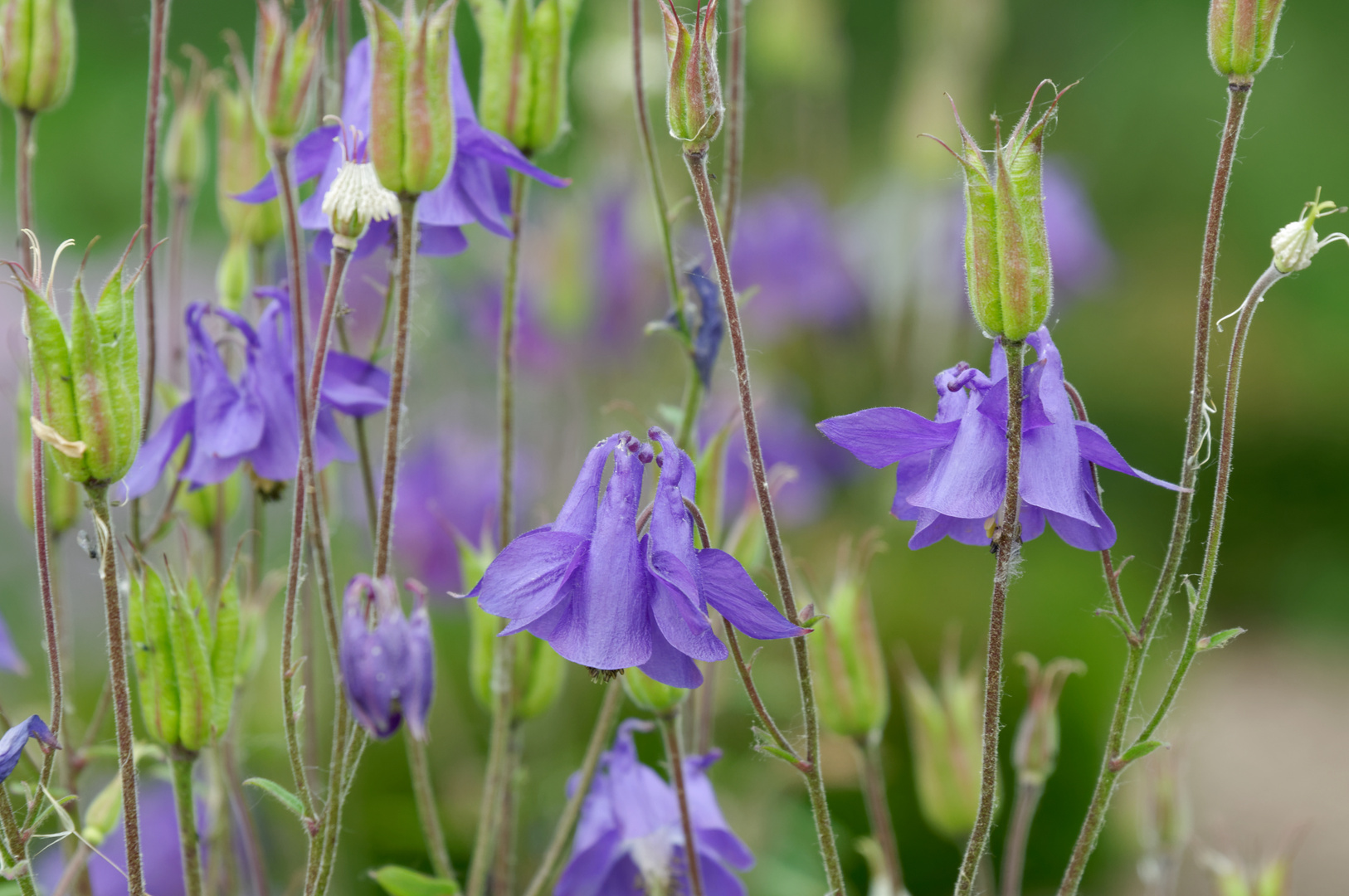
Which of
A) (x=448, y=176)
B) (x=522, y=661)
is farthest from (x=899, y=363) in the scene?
(x=448, y=176)

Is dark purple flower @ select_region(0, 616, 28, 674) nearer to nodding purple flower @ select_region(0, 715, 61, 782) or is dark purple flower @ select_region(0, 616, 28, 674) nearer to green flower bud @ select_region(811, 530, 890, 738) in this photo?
nodding purple flower @ select_region(0, 715, 61, 782)

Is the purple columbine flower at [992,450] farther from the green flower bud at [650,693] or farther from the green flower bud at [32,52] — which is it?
the green flower bud at [32,52]

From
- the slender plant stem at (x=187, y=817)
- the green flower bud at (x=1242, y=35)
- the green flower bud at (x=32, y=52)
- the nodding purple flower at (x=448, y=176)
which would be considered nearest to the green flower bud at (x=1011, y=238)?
the green flower bud at (x=1242, y=35)

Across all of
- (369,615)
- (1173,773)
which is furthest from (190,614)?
(1173,773)

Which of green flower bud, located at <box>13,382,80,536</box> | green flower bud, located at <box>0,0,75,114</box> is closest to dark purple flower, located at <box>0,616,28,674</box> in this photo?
green flower bud, located at <box>13,382,80,536</box>

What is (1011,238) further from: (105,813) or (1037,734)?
(105,813)

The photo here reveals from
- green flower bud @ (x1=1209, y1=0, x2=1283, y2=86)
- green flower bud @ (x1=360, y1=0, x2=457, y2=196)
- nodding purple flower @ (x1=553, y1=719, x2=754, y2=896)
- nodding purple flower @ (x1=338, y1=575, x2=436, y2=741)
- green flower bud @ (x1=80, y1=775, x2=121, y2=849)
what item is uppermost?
green flower bud @ (x1=1209, y1=0, x2=1283, y2=86)
